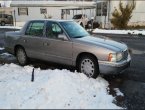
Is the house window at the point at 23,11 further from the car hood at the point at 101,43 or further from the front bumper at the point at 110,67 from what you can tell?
the front bumper at the point at 110,67

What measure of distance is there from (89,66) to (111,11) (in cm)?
2666

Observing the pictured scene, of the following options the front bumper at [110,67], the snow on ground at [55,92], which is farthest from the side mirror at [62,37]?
the front bumper at [110,67]

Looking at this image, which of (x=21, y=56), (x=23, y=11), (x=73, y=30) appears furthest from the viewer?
(x=23, y=11)

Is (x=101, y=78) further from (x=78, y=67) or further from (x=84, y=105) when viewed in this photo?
(x=84, y=105)

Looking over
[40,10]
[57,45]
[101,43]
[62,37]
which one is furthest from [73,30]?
[40,10]

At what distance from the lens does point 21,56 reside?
990 cm

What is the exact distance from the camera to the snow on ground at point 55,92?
5.55m

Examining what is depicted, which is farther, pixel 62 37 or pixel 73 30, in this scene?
pixel 73 30

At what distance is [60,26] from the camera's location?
8570 mm

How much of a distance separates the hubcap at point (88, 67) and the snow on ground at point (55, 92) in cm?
27

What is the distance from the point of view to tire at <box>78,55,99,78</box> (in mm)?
7734

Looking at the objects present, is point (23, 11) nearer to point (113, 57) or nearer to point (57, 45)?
point (57, 45)

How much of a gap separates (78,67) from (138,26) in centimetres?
2464

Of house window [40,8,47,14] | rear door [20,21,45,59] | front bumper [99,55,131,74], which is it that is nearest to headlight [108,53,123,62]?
front bumper [99,55,131,74]
